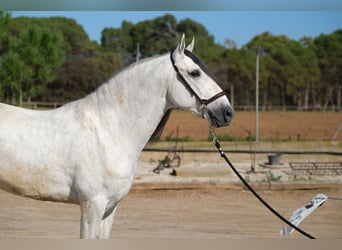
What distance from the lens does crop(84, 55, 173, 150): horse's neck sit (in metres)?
Answer: 3.00

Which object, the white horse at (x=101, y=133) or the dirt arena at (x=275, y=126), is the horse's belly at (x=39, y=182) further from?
the dirt arena at (x=275, y=126)

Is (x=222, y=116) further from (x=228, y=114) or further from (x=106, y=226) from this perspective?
(x=106, y=226)

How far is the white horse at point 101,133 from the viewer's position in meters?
2.84

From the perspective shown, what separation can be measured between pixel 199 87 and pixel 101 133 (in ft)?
1.83

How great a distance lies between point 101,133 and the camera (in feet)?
9.55

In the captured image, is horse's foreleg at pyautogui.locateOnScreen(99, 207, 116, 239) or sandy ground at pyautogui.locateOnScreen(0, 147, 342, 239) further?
sandy ground at pyautogui.locateOnScreen(0, 147, 342, 239)

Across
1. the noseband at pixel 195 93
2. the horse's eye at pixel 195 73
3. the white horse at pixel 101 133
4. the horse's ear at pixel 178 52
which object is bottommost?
the white horse at pixel 101 133

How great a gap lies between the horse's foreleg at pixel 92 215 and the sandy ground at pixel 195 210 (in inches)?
93.2

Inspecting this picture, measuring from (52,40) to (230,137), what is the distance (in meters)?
4.53

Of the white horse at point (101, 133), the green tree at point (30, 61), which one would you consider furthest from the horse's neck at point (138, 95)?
the green tree at point (30, 61)

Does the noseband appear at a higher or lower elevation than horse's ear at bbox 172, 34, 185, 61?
lower

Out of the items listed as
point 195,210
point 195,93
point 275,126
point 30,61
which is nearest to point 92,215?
point 195,93

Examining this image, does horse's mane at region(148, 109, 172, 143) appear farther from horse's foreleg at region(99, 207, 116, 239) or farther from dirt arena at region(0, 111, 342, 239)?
dirt arena at region(0, 111, 342, 239)

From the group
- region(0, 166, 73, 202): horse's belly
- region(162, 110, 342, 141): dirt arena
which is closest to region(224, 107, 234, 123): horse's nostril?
region(0, 166, 73, 202): horse's belly
